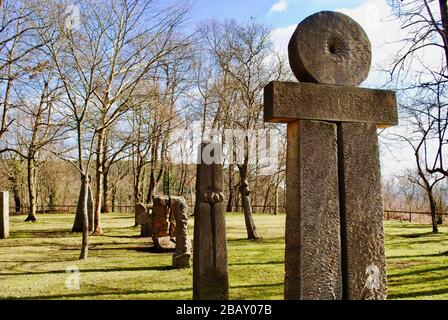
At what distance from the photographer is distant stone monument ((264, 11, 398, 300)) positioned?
11.8 feet

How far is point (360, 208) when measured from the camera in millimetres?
3836

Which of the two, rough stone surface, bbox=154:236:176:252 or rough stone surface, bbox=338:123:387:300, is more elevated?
rough stone surface, bbox=338:123:387:300

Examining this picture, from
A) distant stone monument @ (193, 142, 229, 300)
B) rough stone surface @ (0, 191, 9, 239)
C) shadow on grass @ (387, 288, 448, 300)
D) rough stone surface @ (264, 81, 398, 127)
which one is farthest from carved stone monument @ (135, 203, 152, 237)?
rough stone surface @ (264, 81, 398, 127)

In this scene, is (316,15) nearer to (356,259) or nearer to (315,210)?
(315,210)

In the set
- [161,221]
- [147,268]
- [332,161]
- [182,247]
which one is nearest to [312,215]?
[332,161]

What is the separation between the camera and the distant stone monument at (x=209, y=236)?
6672 mm

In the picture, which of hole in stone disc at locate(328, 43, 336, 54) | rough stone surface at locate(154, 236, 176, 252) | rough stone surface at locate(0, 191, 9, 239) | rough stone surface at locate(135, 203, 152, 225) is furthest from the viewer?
rough stone surface at locate(135, 203, 152, 225)

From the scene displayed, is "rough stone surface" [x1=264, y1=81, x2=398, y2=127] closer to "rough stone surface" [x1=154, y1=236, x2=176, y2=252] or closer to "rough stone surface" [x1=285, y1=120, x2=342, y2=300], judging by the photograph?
"rough stone surface" [x1=285, y1=120, x2=342, y2=300]

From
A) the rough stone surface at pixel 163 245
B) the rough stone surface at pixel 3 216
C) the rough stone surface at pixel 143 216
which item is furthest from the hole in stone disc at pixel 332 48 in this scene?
the rough stone surface at pixel 3 216

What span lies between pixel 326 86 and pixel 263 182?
3268cm

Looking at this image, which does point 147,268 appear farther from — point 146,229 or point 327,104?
point 327,104

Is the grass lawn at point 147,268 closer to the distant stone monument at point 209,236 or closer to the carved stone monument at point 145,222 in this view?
the carved stone monument at point 145,222

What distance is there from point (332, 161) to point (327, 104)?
0.54m

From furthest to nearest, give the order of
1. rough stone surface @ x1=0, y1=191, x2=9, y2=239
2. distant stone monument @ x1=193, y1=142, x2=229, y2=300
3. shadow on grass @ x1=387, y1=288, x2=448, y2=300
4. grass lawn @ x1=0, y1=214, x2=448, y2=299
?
rough stone surface @ x1=0, y1=191, x2=9, y2=239 < grass lawn @ x1=0, y1=214, x2=448, y2=299 < shadow on grass @ x1=387, y1=288, x2=448, y2=300 < distant stone monument @ x1=193, y1=142, x2=229, y2=300
